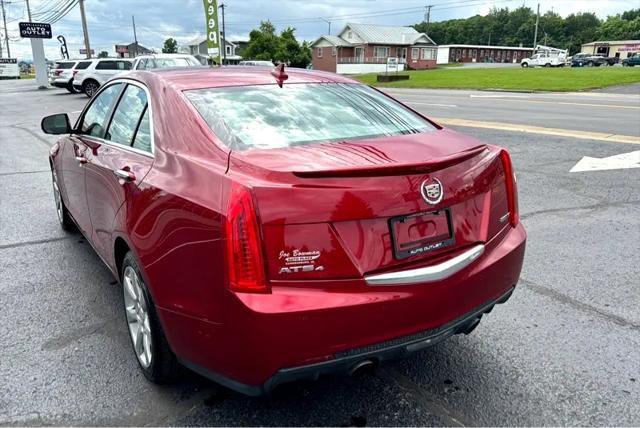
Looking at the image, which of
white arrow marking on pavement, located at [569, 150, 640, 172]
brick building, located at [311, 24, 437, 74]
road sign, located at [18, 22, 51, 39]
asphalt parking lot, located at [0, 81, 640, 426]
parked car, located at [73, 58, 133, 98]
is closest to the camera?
asphalt parking lot, located at [0, 81, 640, 426]

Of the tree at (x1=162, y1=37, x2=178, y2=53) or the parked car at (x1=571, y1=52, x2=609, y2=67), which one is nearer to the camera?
the parked car at (x1=571, y1=52, x2=609, y2=67)

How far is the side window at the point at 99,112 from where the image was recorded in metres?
3.67

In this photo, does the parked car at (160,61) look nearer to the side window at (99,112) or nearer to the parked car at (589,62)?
the side window at (99,112)

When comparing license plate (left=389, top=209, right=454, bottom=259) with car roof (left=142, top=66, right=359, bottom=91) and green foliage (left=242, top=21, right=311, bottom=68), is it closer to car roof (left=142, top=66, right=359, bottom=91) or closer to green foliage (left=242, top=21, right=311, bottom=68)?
car roof (left=142, top=66, right=359, bottom=91)

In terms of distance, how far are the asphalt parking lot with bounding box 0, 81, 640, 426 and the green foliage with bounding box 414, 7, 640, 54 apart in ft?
444

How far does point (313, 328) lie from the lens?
2.01 meters

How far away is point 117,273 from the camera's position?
3.15 meters

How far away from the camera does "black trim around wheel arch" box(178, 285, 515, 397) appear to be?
2.08m

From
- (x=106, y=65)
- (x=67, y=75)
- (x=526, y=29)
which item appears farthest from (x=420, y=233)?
(x=526, y=29)

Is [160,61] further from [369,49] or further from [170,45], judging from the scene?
[170,45]

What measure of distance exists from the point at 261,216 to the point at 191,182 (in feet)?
1.56

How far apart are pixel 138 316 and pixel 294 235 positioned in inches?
50.8

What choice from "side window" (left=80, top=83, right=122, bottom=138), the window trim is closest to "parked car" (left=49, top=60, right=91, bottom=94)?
"side window" (left=80, top=83, right=122, bottom=138)

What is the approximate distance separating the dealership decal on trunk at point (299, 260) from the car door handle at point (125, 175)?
116 centimetres
